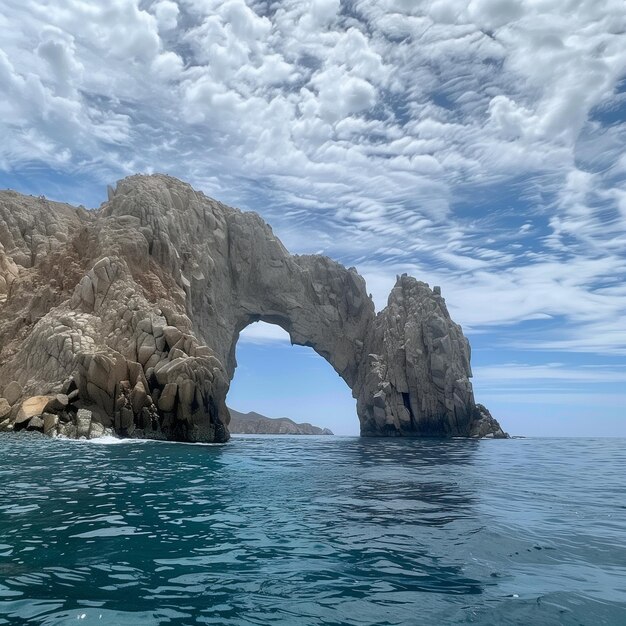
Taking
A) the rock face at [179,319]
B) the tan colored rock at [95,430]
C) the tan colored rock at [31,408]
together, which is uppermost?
the rock face at [179,319]

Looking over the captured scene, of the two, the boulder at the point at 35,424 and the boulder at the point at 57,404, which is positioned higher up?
the boulder at the point at 57,404

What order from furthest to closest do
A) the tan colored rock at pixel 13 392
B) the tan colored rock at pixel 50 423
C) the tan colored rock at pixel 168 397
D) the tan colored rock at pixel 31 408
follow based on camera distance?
the tan colored rock at pixel 13 392 < the tan colored rock at pixel 168 397 < the tan colored rock at pixel 31 408 < the tan colored rock at pixel 50 423

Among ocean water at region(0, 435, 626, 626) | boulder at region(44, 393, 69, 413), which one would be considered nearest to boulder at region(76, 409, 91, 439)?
boulder at region(44, 393, 69, 413)

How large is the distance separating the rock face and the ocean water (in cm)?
2832

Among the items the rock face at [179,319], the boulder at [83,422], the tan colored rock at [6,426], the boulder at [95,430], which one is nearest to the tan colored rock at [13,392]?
the rock face at [179,319]

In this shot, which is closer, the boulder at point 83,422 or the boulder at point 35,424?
the boulder at point 83,422

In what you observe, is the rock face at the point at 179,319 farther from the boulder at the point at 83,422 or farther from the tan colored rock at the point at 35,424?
the tan colored rock at the point at 35,424

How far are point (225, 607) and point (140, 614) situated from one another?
115cm

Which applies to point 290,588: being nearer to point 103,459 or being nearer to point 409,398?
point 103,459

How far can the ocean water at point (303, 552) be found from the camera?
743cm

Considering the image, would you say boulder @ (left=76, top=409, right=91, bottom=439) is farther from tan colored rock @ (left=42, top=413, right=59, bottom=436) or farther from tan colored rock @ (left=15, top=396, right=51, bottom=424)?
tan colored rock @ (left=15, top=396, right=51, bottom=424)

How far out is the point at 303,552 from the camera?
10.4 metres

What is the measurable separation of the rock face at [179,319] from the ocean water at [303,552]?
28319 mm

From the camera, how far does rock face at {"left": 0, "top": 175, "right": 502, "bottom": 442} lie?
4838cm
